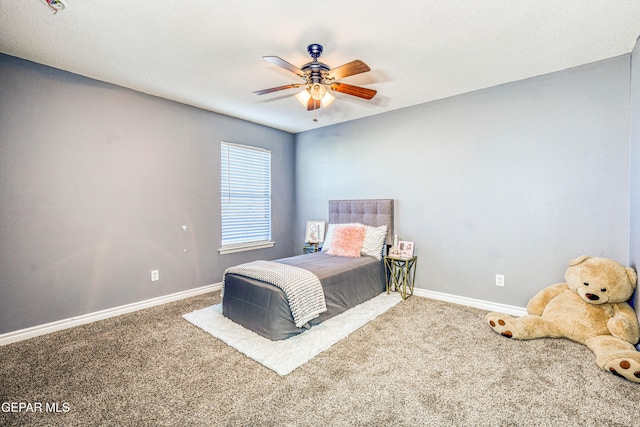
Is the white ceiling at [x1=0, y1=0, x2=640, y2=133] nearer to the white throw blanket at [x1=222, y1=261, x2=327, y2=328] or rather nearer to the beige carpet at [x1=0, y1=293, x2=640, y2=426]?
the white throw blanket at [x1=222, y1=261, x2=327, y2=328]

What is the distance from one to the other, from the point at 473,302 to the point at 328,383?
219 centimetres

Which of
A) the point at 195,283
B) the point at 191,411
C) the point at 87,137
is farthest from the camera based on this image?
the point at 195,283

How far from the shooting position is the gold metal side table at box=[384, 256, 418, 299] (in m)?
3.66

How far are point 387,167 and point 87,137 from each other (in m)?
3.45

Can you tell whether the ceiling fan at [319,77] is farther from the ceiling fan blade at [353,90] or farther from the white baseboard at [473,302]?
the white baseboard at [473,302]

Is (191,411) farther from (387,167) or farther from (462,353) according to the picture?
(387,167)

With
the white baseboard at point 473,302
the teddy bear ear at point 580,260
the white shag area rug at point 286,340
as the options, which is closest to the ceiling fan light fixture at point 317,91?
the white shag area rug at point 286,340

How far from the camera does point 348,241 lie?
3.76m

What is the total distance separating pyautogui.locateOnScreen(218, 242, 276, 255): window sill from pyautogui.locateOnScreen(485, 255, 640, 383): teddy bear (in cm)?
319

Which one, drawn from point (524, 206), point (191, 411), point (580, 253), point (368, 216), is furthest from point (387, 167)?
point (191, 411)

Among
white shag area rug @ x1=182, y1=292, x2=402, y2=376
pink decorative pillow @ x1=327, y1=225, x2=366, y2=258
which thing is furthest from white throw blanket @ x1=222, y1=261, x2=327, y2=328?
pink decorative pillow @ x1=327, y1=225, x2=366, y2=258

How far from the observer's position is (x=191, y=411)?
5.41ft

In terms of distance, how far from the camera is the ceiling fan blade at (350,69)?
6.64 ft

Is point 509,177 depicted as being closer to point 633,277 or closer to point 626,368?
point 633,277
